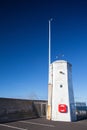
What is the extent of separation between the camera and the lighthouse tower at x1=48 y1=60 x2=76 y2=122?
19.3 m

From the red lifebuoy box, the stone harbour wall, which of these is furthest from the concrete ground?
the red lifebuoy box

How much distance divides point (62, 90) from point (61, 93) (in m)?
0.34

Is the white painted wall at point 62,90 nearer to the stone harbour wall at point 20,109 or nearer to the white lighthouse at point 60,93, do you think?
the white lighthouse at point 60,93

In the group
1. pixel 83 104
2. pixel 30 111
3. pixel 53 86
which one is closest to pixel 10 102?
pixel 30 111

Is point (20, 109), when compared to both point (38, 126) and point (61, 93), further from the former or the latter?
point (38, 126)

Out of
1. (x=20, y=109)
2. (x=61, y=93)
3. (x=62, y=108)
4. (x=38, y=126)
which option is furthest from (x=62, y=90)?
(x=38, y=126)

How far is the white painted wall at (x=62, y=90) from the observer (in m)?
19.3

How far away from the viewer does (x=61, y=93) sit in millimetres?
19734

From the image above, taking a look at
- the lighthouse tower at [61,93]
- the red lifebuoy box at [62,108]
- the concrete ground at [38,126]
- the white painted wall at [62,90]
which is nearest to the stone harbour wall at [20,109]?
the concrete ground at [38,126]

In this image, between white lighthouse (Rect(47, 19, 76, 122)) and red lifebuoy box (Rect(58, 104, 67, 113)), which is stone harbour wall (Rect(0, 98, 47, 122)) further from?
red lifebuoy box (Rect(58, 104, 67, 113))

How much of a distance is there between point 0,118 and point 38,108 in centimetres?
638

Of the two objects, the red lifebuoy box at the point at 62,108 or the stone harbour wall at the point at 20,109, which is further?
the red lifebuoy box at the point at 62,108

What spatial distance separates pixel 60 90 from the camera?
1984 centimetres

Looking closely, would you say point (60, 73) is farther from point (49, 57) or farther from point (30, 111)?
point (30, 111)
